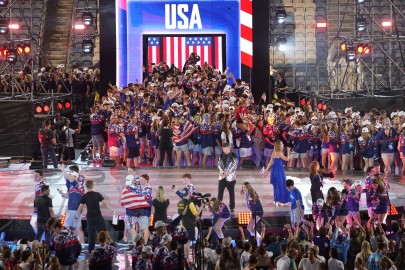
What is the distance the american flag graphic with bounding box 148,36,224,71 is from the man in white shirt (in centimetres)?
2029

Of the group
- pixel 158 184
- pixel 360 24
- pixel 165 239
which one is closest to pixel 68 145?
pixel 158 184

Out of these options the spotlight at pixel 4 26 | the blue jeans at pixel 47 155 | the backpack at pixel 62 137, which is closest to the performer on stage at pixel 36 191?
the blue jeans at pixel 47 155

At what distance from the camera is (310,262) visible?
14.2 meters

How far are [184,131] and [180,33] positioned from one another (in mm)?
9014

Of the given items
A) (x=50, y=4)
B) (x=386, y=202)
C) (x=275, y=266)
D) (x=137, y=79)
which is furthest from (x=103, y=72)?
(x=275, y=266)

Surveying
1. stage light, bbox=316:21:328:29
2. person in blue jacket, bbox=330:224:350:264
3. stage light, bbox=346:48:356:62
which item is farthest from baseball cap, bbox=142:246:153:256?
stage light, bbox=316:21:328:29

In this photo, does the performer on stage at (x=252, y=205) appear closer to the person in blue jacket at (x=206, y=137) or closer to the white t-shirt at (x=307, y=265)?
the white t-shirt at (x=307, y=265)

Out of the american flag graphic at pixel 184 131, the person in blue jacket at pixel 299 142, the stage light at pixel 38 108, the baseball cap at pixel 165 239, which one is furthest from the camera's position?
the stage light at pixel 38 108

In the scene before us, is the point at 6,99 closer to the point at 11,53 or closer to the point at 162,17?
the point at 11,53

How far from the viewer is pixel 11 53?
97.8ft

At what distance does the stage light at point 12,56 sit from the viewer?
2962 cm

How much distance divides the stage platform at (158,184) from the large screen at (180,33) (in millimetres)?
7619

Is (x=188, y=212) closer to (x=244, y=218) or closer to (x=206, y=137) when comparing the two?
(x=244, y=218)

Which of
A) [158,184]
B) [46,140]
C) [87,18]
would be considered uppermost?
[87,18]
